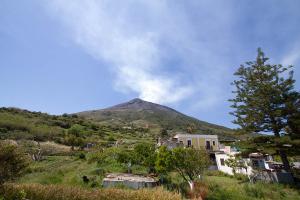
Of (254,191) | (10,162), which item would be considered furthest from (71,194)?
(254,191)

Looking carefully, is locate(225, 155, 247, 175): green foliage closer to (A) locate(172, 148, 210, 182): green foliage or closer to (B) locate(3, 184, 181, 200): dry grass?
(A) locate(172, 148, 210, 182): green foliage

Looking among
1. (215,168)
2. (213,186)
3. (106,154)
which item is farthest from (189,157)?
(215,168)

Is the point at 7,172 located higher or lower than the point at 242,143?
lower

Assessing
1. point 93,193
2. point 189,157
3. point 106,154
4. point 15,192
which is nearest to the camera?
point 15,192

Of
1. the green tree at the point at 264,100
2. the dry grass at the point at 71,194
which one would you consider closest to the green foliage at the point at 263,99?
the green tree at the point at 264,100

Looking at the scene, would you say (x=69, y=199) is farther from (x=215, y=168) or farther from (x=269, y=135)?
(x=215, y=168)

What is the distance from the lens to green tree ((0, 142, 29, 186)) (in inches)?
390

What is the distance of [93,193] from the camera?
10672mm

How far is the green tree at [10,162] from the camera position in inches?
390

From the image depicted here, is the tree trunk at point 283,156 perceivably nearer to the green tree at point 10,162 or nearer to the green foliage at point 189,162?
the green foliage at point 189,162

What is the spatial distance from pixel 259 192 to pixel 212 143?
85.0 feet

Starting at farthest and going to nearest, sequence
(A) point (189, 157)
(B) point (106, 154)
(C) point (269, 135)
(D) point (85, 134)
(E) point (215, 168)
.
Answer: (D) point (85, 134) → (E) point (215, 168) → (B) point (106, 154) → (C) point (269, 135) → (A) point (189, 157)

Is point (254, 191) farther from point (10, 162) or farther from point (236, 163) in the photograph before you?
point (10, 162)

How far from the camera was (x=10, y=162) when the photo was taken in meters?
10.1
